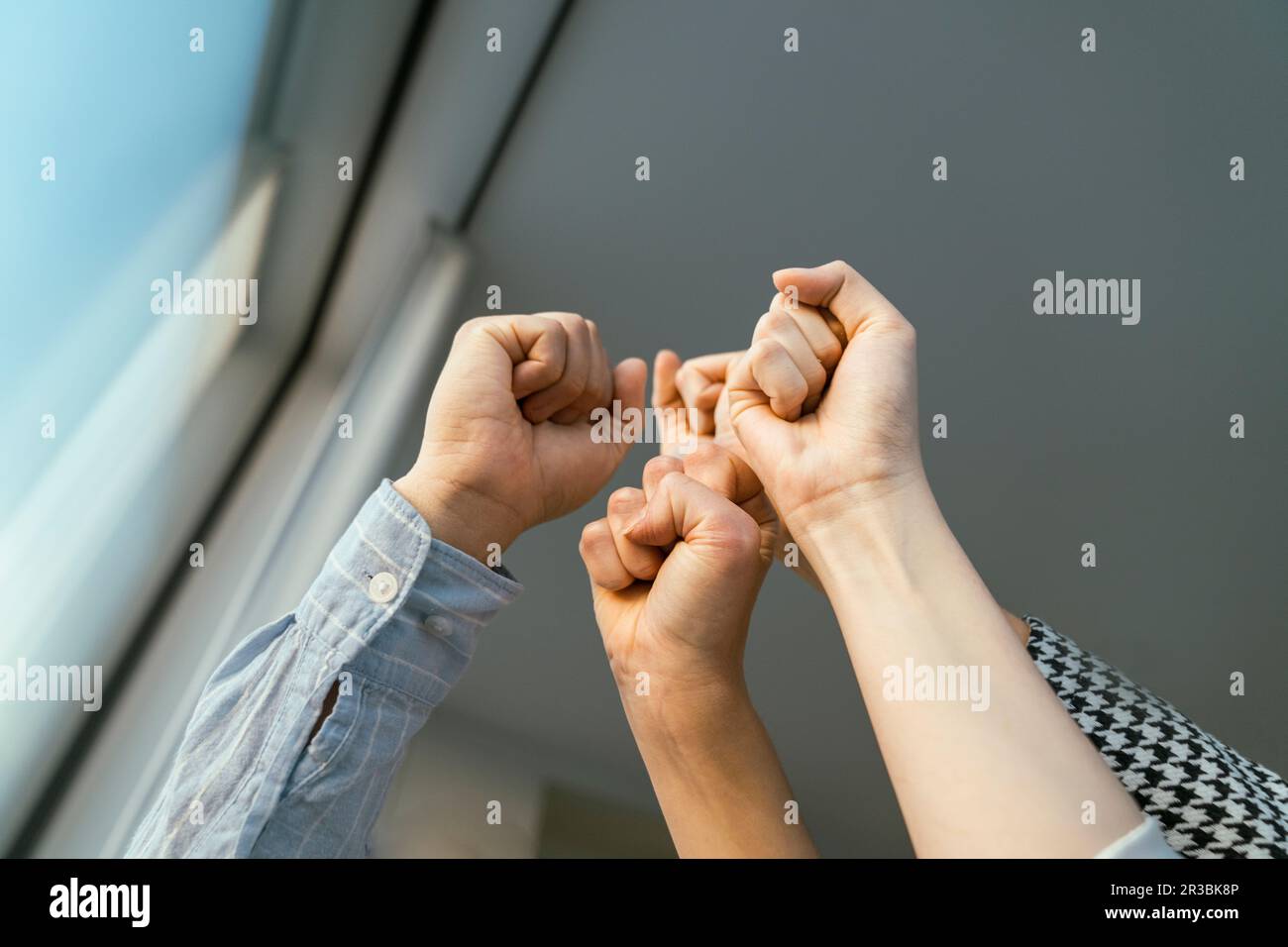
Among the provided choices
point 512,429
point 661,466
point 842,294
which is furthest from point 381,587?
point 842,294

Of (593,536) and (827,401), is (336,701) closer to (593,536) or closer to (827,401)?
(593,536)

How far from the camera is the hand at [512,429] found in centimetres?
61

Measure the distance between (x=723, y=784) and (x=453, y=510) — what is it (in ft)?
0.94

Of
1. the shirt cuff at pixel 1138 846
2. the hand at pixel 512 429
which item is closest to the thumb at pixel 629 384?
the hand at pixel 512 429

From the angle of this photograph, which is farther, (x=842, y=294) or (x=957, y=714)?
(x=842, y=294)

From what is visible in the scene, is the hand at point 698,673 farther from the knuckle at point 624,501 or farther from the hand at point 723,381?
the hand at point 723,381

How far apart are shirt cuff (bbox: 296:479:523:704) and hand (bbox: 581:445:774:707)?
129 mm

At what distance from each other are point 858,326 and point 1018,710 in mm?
310

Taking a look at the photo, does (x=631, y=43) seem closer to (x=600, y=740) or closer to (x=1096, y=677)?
(x=1096, y=677)

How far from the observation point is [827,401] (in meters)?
0.62

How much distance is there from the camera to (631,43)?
1020mm

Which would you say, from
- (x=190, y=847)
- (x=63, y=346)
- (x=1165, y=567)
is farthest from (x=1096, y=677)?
(x=1165, y=567)

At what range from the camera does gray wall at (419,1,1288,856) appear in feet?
3.58
